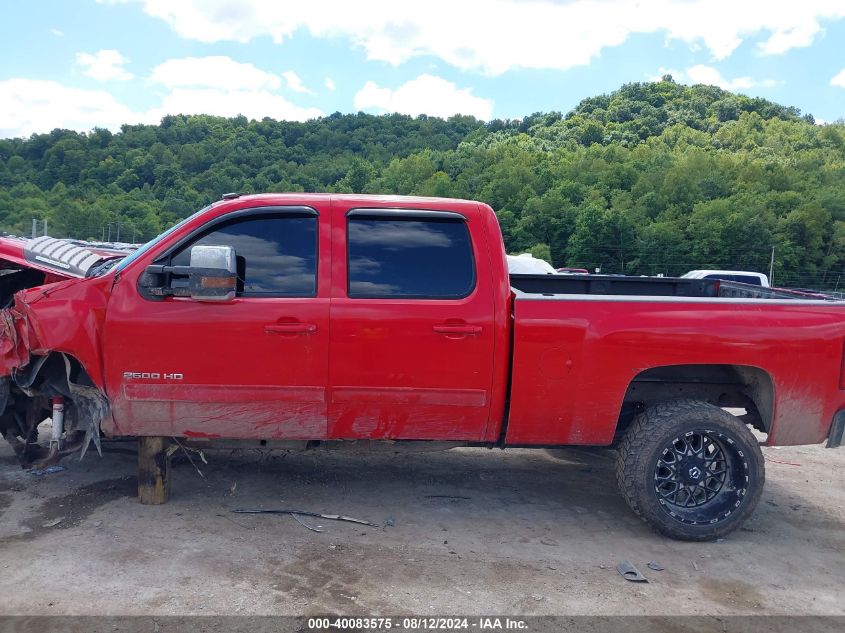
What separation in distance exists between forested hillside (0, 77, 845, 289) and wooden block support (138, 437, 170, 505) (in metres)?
28.1

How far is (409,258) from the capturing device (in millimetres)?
4207

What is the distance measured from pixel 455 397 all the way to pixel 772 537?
2.35 m

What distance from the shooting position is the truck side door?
13.2 ft

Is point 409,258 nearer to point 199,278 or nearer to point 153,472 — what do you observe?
point 199,278

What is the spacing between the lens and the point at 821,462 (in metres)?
6.30

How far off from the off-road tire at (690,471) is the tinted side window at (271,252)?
230 cm

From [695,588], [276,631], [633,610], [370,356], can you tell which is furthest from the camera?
[370,356]

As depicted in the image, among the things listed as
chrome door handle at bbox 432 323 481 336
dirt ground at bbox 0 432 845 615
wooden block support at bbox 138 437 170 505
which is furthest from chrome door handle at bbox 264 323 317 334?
dirt ground at bbox 0 432 845 615

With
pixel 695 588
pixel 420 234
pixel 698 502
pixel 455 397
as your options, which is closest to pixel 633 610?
pixel 695 588

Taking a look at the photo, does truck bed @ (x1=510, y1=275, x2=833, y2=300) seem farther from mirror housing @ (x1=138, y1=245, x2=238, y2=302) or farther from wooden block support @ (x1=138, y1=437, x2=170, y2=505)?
wooden block support @ (x1=138, y1=437, x2=170, y2=505)

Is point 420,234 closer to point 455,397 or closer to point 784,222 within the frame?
point 455,397

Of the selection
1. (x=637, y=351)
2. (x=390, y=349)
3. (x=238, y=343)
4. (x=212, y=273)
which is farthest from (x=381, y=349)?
(x=637, y=351)

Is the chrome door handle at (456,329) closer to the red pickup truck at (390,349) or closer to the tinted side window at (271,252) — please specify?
the red pickup truck at (390,349)

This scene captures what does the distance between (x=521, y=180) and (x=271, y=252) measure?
64.1m
